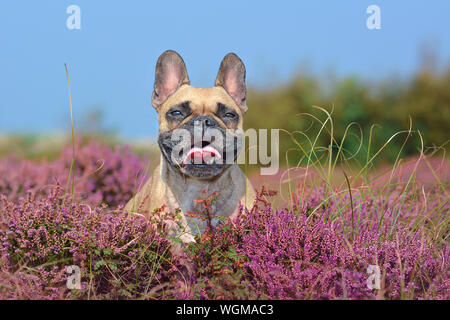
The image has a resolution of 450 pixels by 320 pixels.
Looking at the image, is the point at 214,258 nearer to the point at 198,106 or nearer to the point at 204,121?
the point at 204,121

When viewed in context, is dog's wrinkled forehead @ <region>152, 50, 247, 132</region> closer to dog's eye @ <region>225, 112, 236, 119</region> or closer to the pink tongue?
dog's eye @ <region>225, 112, 236, 119</region>

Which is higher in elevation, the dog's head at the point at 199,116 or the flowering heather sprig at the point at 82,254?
the dog's head at the point at 199,116

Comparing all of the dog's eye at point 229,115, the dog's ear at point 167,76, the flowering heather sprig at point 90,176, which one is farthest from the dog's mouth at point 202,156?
the flowering heather sprig at point 90,176

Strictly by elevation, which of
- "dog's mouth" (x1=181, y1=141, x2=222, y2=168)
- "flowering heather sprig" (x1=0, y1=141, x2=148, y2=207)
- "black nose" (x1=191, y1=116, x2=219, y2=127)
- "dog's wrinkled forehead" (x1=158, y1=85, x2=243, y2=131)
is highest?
"dog's wrinkled forehead" (x1=158, y1=85, x2=243, y2=131)

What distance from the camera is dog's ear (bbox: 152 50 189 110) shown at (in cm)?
549

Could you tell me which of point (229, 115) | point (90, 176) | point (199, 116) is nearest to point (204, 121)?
point (199, 116)

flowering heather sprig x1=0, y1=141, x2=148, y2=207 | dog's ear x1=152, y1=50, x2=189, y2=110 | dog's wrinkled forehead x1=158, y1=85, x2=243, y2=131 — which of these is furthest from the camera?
flowering heather sprig x1=0, y1=141, x2=148, y2=207

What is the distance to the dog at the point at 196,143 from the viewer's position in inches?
192

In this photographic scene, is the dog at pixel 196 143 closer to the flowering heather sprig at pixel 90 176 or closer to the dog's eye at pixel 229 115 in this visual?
the dog's eye at pixel 229 115

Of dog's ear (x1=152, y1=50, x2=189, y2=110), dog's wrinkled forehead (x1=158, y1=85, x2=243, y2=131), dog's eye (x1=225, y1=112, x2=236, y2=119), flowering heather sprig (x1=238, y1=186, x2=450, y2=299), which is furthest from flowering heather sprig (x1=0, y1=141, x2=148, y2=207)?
flowering heather sprig (x1=238, y1=186, x2=450, y2=299)
